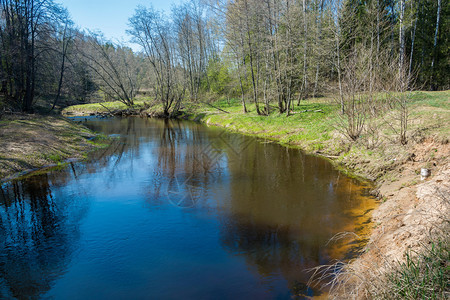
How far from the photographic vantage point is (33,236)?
272 inches

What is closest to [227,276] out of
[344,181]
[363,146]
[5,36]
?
[344,181]

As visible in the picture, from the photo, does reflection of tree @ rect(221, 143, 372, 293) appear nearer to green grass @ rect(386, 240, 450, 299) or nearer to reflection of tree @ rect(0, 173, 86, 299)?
green grass @ rect(386, 240, 450, 299)

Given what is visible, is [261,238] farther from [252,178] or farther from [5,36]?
[5,36]

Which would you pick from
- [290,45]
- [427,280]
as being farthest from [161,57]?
[427,280]

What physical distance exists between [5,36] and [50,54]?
3.82 metres

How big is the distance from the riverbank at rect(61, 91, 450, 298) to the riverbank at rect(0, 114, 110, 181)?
474 inches

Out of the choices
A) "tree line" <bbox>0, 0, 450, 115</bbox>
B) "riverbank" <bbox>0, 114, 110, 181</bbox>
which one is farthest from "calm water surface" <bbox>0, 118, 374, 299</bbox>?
"tree line" <bbox>0, 0, 450, 115</bbox>

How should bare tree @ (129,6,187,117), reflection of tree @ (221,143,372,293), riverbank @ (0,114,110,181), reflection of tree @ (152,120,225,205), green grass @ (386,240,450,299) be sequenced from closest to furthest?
green grass @ (386,240,450,299)
reflection of tree @ (221,143,372,293)
reflection of tree @ (152,120,225,205)
riverbank @ (0,114,110,181)
bare tree @ (129,6,187,117)

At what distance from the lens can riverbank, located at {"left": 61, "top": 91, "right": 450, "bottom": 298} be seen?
4.36 metres

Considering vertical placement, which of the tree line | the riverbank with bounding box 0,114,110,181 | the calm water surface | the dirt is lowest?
the calm water surface

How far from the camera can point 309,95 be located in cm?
2689

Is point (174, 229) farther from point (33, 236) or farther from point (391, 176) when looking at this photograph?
point (391, 176)

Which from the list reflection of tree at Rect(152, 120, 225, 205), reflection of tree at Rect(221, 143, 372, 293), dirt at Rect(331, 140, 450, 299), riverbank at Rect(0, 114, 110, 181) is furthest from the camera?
riverbank at Rect(0, 114, 110, 181)

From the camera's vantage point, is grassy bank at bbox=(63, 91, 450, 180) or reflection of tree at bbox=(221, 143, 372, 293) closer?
reflection of tree at bbox=(221, 143, 372, 293)
